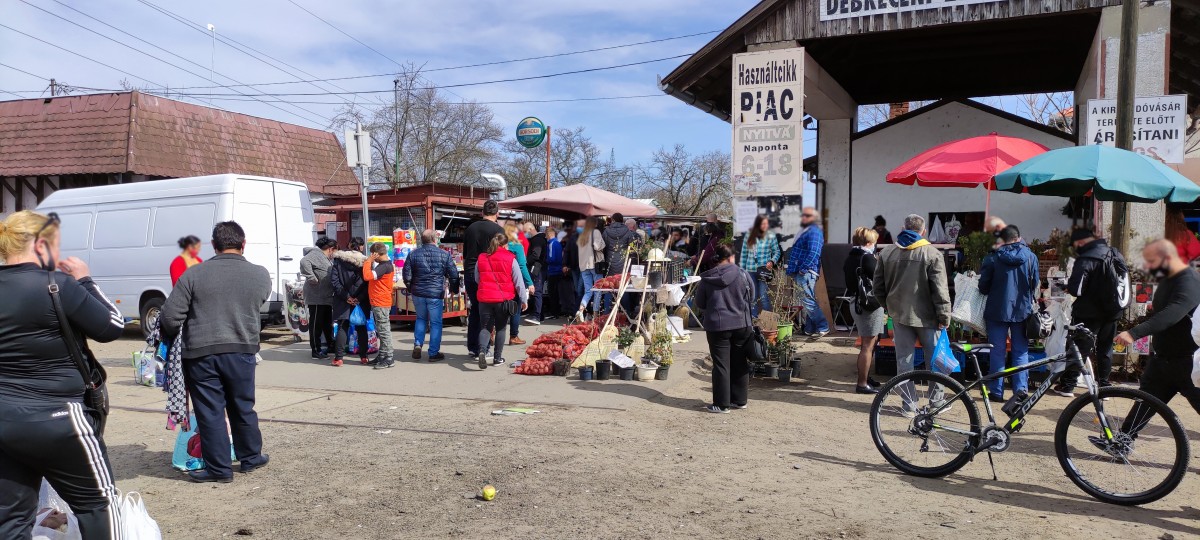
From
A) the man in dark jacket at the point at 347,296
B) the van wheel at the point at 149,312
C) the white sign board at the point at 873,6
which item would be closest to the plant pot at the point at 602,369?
the man in dark jacket at the point at 347,296

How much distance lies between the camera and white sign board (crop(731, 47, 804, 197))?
1184cm

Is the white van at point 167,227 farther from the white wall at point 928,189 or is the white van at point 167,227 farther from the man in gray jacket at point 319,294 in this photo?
the white wall at point 928,189

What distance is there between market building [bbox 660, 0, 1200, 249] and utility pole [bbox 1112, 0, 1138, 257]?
1793 millimetres

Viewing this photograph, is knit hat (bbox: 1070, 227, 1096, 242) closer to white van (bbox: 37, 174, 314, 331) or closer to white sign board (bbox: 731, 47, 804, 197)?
white sign board (bbox: 731, 47, 804, 197)

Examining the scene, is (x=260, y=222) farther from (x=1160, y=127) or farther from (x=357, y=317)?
(x=1160, y=127)

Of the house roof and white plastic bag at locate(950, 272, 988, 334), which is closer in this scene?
white plastic bag at locate(950, 272, 988, 334)

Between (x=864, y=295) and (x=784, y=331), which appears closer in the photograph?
(x=864, y=295)

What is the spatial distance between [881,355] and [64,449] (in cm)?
770

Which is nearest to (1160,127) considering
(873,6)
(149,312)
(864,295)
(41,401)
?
(873,6)

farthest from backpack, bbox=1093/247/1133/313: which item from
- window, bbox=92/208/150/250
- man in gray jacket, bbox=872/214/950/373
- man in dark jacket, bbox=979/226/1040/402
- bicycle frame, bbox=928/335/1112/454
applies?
window, bbox=92/208/150/250

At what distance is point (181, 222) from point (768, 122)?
358 inches

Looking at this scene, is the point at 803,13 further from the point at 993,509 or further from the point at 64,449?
the point at 64,449

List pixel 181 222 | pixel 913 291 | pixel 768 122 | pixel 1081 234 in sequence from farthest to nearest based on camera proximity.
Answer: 1. pixel 181 222
2. pixel 768 122
3. pixel 913 291
4. pixel 1081 234

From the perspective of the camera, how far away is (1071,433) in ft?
16.3
